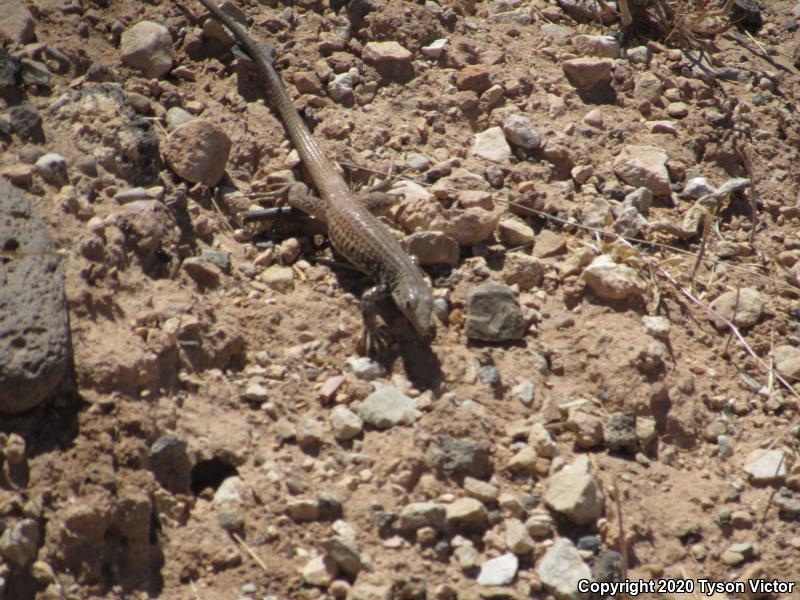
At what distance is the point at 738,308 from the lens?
437cm

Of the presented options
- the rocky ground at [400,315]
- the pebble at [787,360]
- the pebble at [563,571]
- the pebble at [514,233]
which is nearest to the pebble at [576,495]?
the rocky ground at [400,315]

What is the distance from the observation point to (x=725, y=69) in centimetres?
581

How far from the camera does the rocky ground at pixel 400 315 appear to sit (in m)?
3.23

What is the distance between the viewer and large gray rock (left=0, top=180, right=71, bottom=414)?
10.2ft

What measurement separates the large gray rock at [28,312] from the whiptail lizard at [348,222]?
4.94 ft

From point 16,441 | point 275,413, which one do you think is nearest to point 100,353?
point 16,441

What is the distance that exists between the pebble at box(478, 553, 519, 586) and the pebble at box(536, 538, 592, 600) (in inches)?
4.4

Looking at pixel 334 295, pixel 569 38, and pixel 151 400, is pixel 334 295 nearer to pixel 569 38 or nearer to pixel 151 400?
pixel 151 400

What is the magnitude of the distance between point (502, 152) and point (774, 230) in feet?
5.67

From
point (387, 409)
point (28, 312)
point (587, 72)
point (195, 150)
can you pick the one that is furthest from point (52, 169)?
point (587, 72)

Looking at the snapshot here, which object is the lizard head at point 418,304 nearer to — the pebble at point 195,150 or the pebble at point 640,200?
the pebble at point 195,150

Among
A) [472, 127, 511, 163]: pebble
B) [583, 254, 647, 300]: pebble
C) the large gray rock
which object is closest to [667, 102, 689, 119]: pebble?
[472, 127, 511, 163]: pebble

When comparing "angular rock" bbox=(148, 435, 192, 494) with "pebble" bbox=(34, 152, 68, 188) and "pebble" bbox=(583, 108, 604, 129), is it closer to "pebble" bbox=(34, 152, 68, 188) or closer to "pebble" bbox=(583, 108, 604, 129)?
"pebble" bbox=(34, 152, 68, 188)

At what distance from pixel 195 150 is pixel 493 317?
1.89 m
